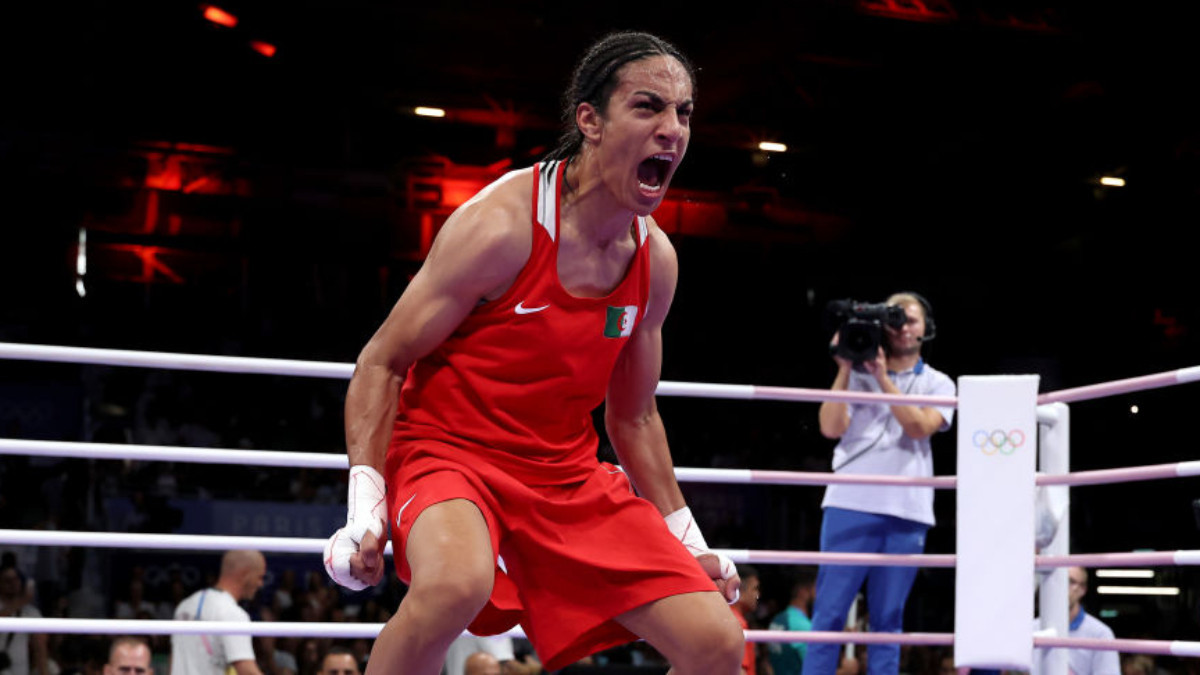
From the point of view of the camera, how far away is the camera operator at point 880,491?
3.58m

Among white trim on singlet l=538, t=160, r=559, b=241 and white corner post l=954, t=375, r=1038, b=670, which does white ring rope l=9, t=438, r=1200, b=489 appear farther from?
white trim on singlet l=538, t=160, r=559, b=241

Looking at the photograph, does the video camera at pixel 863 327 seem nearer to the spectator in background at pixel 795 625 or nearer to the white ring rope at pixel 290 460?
the white ring rope at pixel 290 460

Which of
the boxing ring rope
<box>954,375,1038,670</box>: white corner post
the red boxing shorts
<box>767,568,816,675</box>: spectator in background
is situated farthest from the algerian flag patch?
<box>767,568,816,675</box>: spectator in background

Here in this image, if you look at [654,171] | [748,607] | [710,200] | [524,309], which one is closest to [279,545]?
[524,309]

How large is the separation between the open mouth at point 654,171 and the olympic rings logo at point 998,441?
1418 mm

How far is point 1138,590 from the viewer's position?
11984mm

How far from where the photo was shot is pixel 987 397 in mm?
3234

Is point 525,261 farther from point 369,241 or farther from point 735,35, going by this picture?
point 369,241

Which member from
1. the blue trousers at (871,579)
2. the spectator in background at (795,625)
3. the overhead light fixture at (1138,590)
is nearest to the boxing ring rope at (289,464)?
the blue trousers at (871,579)

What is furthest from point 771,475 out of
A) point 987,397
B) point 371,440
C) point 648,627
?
point 371,440

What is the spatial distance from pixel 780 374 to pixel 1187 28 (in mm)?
4920

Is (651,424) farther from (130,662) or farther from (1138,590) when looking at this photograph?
(1138,590)

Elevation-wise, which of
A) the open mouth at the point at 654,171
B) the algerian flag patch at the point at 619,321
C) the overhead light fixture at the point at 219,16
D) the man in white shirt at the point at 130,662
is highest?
the overhead light fixture at the point at 219,16

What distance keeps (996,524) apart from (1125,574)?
9.85 meters
